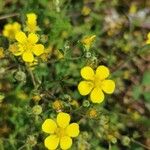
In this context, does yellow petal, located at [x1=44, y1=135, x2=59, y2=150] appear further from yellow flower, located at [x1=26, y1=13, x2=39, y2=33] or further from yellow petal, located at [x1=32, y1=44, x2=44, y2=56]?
yellow flower, located at [x1=26, y1=13, x2=39, y2=33]

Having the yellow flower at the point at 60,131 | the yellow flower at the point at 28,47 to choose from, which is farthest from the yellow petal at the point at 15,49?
the yellow flower at the point at 60,131

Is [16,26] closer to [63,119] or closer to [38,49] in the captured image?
[38,49]

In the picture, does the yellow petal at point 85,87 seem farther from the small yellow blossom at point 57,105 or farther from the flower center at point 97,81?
the small yellow blossom at point 57,105

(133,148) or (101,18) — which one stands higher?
(101,18)

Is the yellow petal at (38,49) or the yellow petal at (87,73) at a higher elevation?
the yellow petal at (38,49)

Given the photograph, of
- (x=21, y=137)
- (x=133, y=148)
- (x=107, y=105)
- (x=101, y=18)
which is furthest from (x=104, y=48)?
(x=21, y=137)

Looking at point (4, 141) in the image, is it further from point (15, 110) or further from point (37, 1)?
point (37, 1)

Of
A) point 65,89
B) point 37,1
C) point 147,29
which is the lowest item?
point 65,89
